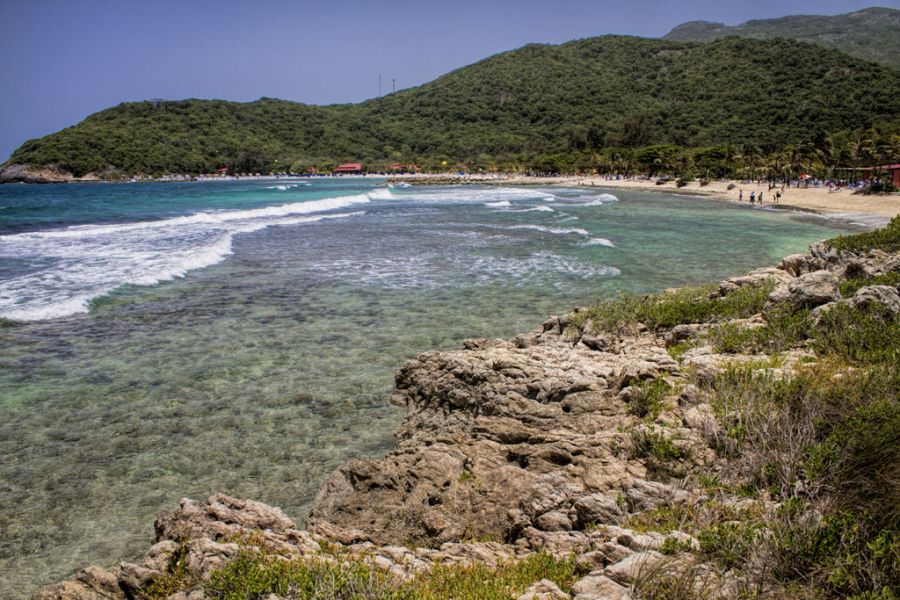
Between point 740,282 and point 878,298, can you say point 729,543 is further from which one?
point 740,282

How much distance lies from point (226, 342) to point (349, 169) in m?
191

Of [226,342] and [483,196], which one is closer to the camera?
[226,342]

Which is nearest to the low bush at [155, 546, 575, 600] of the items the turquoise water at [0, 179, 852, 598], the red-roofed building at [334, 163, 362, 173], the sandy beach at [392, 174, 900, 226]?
the turquoise water at [0, 179, 852, 598]

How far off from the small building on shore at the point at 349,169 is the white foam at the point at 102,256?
15444 cm

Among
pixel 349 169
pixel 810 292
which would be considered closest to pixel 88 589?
pixel 810 292

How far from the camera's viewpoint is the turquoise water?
786cm

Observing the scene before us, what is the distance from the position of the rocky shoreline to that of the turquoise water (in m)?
1.67

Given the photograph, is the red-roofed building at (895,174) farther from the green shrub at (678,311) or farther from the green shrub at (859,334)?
the green shrub at (859,334)

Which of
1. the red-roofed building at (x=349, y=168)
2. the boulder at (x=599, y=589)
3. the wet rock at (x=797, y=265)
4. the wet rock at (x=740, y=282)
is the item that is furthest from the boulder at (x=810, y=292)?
the red-roofed building at (x=349, y=168)

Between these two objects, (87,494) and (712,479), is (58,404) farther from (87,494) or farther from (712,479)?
(712,479)

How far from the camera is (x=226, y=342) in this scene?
45.9 ft

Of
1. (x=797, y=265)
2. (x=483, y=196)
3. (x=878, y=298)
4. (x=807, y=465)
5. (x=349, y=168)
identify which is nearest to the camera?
(x=807, y=465)

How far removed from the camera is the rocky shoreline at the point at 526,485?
4.49 meters

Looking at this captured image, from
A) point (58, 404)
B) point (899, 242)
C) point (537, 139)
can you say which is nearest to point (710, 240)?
point (899, 242)
